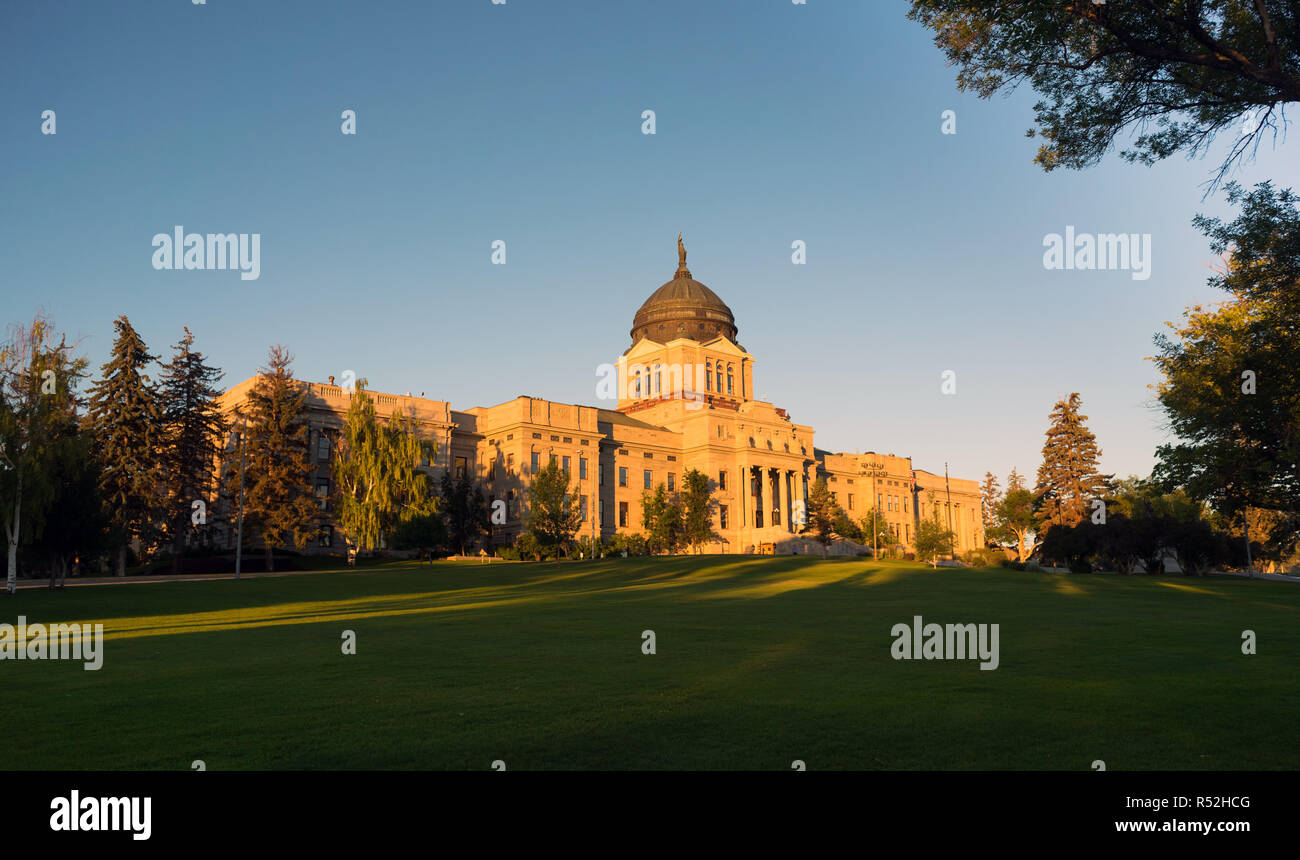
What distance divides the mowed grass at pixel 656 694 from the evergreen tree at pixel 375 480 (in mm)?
32757

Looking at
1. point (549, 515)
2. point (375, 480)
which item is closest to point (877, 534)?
point (549, 515)

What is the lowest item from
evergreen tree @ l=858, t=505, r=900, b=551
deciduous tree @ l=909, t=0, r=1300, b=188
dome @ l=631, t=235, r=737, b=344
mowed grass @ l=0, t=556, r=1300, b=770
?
evergreen tree @ l=858, t=505, r=900, b=551

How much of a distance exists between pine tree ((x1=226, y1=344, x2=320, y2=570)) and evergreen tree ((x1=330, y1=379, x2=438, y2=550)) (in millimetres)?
2609

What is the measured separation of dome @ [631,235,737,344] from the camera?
110 metres

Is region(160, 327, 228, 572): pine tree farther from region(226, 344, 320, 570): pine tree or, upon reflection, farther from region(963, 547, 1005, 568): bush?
region(963, 547, 1005, 568): bush

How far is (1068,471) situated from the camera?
73.1 m

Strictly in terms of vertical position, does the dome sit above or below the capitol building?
above

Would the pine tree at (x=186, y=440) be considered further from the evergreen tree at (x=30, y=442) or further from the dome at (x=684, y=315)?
the dome at (x=684, y=315)

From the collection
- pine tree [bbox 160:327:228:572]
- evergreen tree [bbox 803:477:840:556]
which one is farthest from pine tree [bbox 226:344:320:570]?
evergreen tree [bbox 803:477:840:556]

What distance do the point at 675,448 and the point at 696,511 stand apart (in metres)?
12.2

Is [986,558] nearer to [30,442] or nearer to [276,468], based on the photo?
[276,468]

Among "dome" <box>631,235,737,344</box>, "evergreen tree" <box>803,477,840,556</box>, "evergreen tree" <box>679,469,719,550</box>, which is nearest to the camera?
"evergreen tree" <box>679,469,719,550</box>
